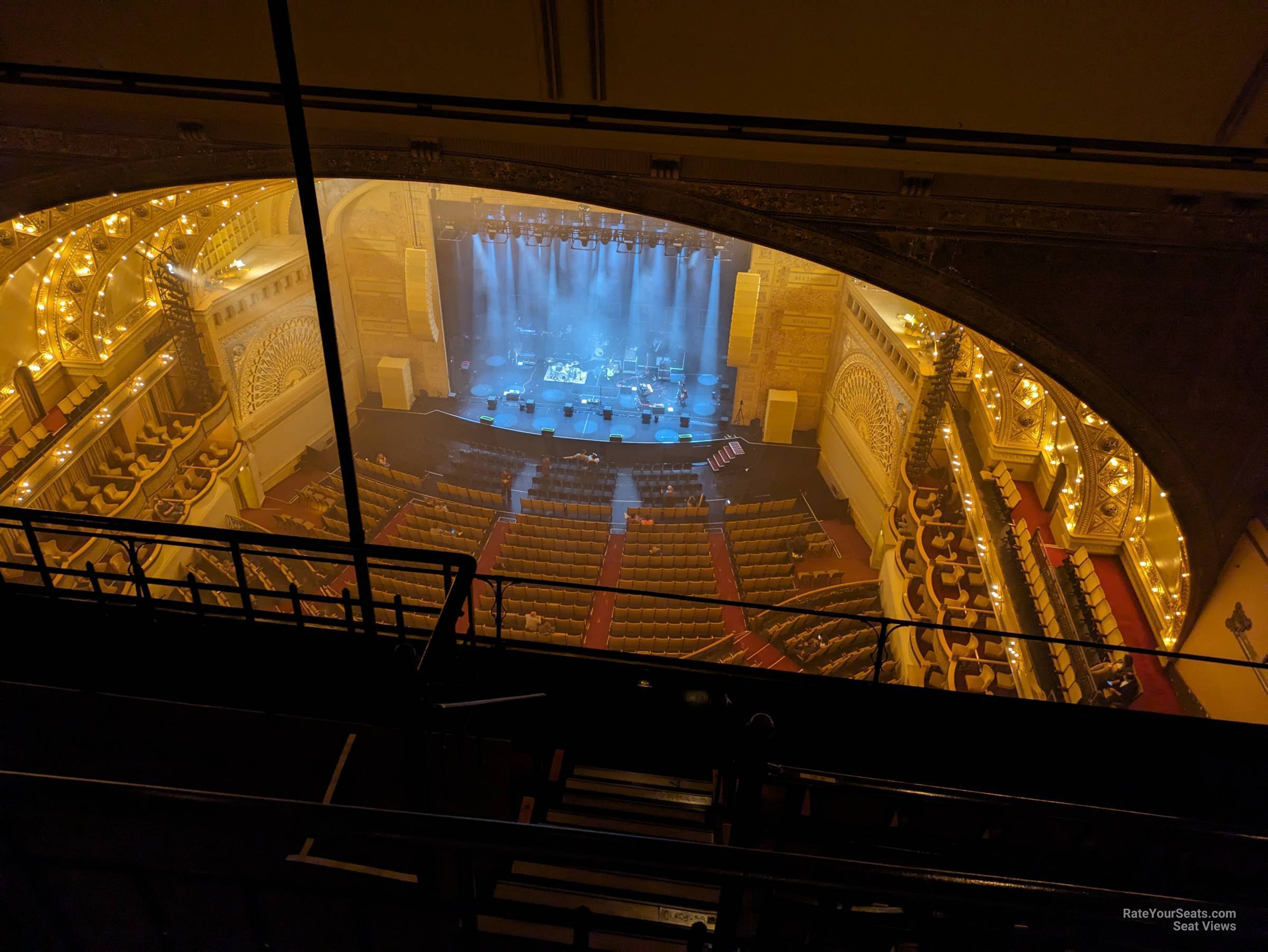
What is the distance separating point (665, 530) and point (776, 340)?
4763mm

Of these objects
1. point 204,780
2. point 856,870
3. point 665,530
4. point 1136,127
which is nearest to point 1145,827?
point 856,870

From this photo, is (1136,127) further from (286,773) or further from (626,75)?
(286,773)

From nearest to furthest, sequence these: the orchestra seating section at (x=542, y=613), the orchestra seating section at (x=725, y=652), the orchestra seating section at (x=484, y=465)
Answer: the orchestra seating section at (x=725, y=652) → the orchestra seating section at (x=542, y=613) → the orchestra seating section at (x=484, y=465)

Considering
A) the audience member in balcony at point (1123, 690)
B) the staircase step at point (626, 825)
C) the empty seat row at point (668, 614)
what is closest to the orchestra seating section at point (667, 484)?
the empty seat row at point (668, 614)

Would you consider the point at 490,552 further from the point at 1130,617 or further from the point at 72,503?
the point at 1130,617

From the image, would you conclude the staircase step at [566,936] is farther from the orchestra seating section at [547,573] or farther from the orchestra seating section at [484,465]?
the orchestra seating section at [484,465]

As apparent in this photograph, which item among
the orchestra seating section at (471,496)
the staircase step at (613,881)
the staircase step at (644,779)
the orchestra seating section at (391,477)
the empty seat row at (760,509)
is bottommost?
the empty seat row at (760,509)

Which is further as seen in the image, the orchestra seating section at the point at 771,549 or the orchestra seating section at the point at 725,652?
the orchestra seating section at the point at 771,549

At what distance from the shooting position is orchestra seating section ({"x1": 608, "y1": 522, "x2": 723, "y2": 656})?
10.6 metres

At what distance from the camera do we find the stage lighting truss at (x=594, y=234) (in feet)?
51.9

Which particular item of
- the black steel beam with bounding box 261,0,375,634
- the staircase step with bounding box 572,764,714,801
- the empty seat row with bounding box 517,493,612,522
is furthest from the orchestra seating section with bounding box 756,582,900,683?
the black steel beam with bounding box 261,0,375,634

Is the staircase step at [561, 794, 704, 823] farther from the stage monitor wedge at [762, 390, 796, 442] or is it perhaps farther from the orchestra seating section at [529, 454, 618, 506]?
the stage monitor wedge at [762, 390, 796, 442]

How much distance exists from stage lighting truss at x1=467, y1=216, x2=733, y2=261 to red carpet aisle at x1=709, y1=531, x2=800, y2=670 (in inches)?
266

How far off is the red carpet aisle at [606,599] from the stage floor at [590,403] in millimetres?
3312
